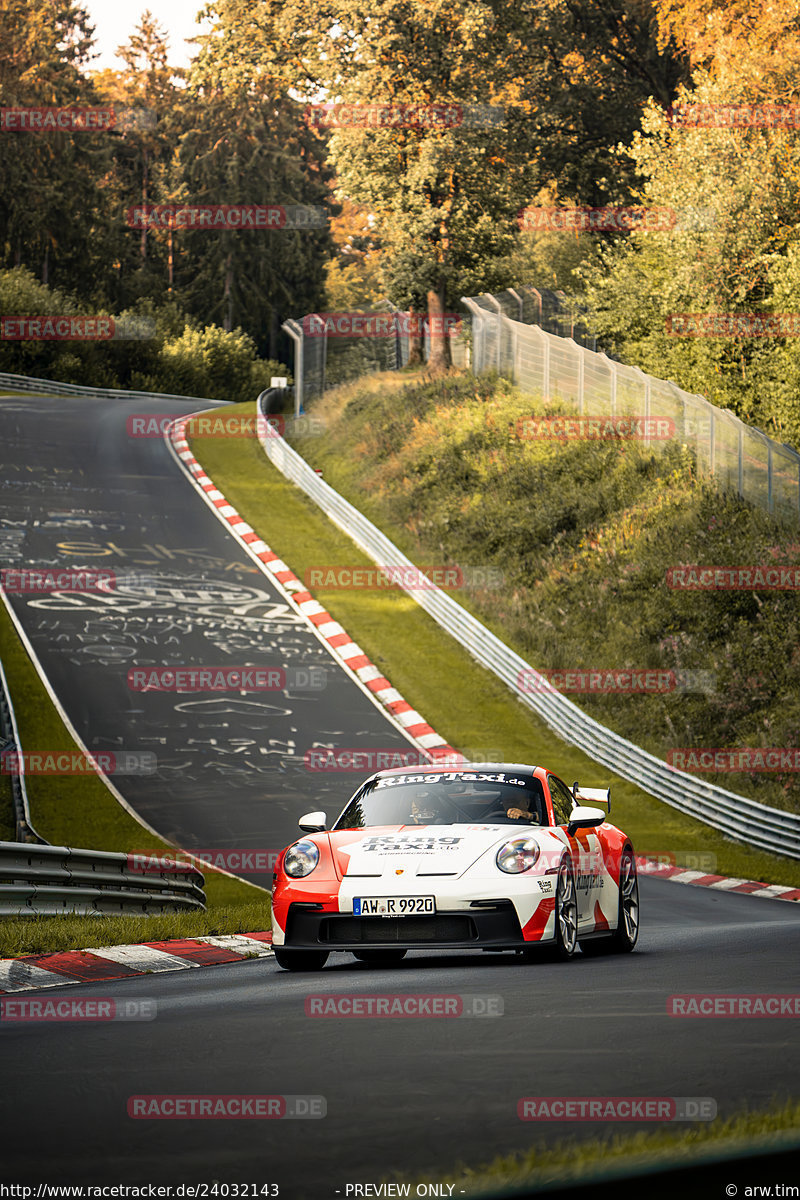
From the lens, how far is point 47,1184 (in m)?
3.83

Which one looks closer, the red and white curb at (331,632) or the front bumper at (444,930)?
the front bumper at (444,930)

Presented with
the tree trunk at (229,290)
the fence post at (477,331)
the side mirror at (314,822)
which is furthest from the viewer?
the tree trunk at (229,290)

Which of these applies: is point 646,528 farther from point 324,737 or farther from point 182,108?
point 182,108

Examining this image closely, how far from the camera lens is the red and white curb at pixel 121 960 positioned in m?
8.87

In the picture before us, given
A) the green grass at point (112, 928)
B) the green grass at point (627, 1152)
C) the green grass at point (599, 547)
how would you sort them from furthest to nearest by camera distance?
the green grass at point (599, 547), the green grass at point (112, 928), the green grass at point (627, 1152)

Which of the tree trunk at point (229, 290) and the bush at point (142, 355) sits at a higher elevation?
the tree trunk at point (229, 290)

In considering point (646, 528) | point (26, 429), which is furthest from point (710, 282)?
point (26, 429)

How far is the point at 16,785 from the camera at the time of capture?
1877 cm

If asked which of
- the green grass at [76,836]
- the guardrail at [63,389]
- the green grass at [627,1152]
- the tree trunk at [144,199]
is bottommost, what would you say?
the green grass at [76,836]

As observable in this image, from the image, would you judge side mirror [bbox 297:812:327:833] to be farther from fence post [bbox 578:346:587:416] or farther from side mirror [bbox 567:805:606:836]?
fence post [bbox 578:346:587:416]

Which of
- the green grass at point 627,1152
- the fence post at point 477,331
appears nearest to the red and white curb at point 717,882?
the green grass at point 627,1152

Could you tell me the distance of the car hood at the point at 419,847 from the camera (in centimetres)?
902

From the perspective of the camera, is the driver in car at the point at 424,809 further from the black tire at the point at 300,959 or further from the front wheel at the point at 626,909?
the front wheel at the point at 626,909

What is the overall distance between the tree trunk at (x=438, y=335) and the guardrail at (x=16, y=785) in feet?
85.8
